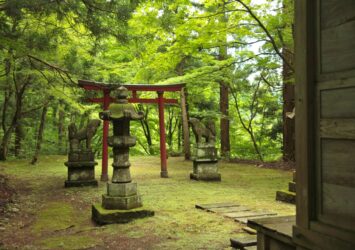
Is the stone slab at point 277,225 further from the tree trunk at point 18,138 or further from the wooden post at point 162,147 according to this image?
the tree trunk at point 18,138

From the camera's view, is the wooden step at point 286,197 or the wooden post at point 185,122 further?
the wooden post at point 185,122

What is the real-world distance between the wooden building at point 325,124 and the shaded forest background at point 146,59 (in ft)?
15.8

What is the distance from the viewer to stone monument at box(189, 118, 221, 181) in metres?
10.6

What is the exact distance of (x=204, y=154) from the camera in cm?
1078

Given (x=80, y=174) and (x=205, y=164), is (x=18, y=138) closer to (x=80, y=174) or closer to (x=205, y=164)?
(x=80, y=174)

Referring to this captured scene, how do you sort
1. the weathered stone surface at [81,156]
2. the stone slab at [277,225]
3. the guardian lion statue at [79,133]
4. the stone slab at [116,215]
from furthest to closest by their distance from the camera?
the weathered stone surface at [81,156]
the guardian lion statue at [79,133]
the stone slab at [116,215]
the stone slab at [277,225]

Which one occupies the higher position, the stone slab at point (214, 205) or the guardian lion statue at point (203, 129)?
the guardian lion statue at point (203, 129)

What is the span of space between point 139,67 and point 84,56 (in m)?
5.49

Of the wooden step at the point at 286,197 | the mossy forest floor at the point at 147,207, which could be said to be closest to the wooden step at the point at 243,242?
the mossy forest floor at the point at 147,207

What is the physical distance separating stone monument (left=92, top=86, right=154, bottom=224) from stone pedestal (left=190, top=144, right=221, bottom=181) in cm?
433

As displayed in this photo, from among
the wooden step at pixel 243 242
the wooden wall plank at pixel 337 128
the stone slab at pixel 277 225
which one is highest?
the wooden wall plank at pixel 337 128

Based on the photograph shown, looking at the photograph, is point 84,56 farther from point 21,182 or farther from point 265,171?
point 265,171

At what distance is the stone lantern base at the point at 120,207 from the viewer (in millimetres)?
6016

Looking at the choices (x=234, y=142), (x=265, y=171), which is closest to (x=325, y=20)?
(x=265, y=171)
